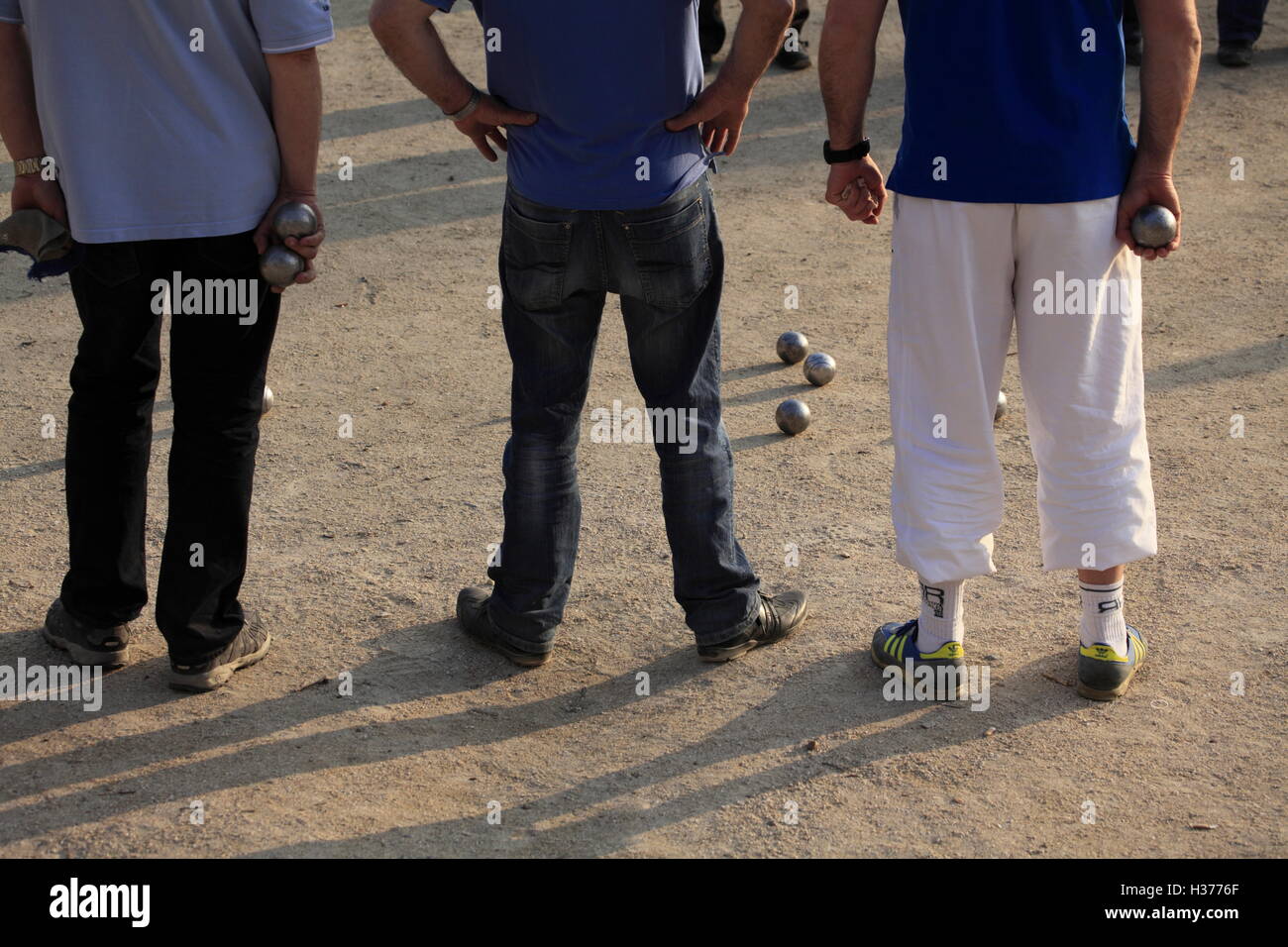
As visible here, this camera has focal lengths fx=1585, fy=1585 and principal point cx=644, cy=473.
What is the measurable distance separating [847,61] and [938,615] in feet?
4.91

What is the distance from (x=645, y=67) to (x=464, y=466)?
2107 millimetres

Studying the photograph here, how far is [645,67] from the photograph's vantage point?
12.7 ft

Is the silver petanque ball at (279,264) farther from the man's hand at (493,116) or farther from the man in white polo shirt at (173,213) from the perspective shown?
the man's hand at (493,116)

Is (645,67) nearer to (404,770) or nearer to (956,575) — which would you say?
(956,575)

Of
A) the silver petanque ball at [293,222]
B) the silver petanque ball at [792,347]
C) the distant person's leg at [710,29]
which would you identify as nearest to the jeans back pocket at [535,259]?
the silver petanque ball at [293,222]

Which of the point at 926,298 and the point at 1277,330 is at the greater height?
the point at 926,298

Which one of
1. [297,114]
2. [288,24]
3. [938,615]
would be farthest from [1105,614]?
[288,24]

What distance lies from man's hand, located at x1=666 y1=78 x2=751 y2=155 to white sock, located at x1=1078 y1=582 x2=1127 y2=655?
1530mm

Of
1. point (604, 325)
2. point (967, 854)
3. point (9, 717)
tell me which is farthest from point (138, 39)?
point (604, 325)

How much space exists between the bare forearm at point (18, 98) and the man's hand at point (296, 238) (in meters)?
0.60

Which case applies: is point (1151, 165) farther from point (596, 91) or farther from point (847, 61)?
point (596, 91)

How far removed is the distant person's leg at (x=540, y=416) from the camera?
4059mm

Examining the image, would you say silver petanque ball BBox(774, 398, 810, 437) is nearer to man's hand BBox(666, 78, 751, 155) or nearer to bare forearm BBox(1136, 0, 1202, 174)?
man's hand BBox(666, 78, 751, 155)

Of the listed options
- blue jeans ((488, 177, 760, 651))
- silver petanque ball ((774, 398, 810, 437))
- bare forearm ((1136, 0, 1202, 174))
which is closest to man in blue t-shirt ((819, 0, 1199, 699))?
bare forearm ((1136, 0, 1202, 174))
